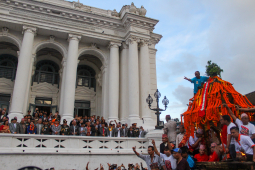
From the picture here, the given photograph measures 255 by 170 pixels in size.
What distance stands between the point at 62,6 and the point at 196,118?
16489 millimetres

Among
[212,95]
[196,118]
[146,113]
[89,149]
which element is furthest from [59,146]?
[146,113]

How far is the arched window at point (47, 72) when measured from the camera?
70.7 feet

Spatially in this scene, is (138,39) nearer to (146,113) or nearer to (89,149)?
(146,113)

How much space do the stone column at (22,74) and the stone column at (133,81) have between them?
8.67 m

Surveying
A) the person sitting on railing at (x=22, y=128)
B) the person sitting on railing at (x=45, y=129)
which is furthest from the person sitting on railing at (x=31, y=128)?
the person sitting on railing at (x=45, y=129)

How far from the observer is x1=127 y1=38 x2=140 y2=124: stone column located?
1758 cm

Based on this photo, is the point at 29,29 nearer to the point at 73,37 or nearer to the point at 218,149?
the point at 73,37

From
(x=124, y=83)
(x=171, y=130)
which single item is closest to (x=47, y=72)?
(x=124, y=83)

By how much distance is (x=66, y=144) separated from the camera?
32.8ft

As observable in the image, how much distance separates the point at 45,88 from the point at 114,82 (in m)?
7.81

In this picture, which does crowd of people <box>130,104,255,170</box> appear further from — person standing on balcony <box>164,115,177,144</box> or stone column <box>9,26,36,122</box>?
stone column <box>9,26,36,122</box>

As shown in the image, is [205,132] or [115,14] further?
[115,14]

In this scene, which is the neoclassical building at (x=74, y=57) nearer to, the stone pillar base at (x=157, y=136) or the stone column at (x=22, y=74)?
the stone column at (x=22, y=74)

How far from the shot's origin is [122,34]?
20516 mm
